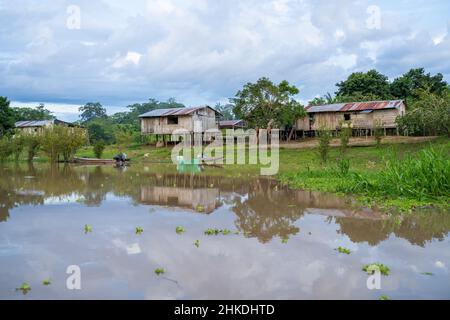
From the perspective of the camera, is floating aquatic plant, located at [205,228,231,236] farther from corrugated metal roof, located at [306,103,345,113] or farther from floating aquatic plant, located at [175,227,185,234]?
corrugated metal roof, located at [306,103,345,113]

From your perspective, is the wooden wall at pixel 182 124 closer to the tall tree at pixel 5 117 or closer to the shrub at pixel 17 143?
the shrub at pixel 17 143

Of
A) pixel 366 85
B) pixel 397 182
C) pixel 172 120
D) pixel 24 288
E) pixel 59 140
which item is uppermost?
pixel 366 85

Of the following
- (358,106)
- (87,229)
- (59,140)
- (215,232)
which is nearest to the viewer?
(215,232)

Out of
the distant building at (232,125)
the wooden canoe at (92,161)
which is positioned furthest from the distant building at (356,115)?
the wooden canoe at (92,161)

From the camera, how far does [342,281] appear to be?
540 centimetres

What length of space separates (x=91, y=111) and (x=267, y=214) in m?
75.0

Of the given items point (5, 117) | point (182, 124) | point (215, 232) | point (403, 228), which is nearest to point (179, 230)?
point (215, 232)

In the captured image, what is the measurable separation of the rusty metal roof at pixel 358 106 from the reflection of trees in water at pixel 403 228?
90.3 ft

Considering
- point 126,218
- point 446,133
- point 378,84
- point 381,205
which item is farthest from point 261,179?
point 378,84

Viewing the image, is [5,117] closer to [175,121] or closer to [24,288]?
[175,121]

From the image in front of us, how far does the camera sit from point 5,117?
44594 mm

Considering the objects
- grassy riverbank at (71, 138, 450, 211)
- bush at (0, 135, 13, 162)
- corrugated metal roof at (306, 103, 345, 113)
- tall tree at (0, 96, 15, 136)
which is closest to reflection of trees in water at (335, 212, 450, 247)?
grassy riverbank at (71, 138, 450, 211)

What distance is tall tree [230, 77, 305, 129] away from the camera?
Answer: 35.7 meters

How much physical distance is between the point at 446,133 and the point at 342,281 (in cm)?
2827
